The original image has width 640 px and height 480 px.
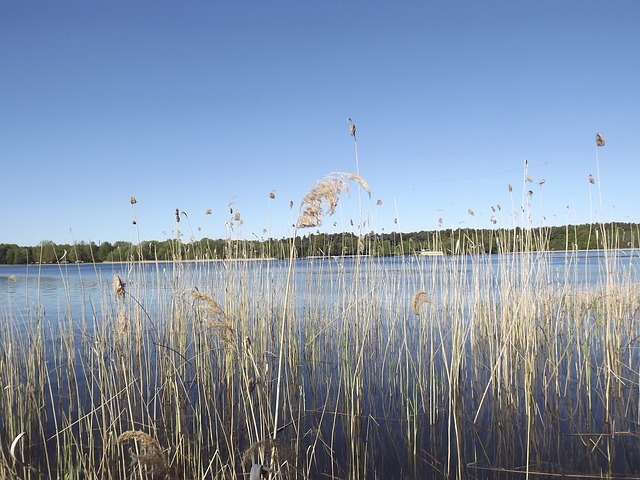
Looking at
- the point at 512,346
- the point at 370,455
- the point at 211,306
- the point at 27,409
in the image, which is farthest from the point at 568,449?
the point at 27,409

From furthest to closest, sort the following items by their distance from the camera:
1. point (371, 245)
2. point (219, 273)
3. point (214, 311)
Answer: point (371, 245) < point (219, 273) < point (214, 311)

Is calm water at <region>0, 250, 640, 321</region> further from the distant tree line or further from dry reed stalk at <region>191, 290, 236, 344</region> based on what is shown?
dry reed stalk at <region>191, 290, 236, 344</region>

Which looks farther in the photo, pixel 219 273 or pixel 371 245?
pixel 371 245

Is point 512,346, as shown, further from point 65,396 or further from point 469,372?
point 65,396

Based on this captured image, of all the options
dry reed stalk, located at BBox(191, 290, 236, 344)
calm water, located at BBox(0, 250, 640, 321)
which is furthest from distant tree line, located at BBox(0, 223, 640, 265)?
dry reed stalk, located at BBox(191, 290, 236, 344)

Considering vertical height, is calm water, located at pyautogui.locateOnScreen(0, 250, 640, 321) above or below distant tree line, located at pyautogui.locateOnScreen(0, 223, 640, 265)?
below

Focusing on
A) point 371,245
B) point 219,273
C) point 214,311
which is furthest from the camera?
point 371,245

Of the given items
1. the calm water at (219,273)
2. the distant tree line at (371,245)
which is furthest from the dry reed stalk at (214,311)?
the calm water at (219,273)

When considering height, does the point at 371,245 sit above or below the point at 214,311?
above

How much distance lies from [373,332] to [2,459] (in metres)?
4.46

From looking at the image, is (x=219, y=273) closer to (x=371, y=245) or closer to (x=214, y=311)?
(x=371, y=245)

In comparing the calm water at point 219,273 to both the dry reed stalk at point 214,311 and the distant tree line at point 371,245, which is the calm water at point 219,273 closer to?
the distant tree line at point 371,245

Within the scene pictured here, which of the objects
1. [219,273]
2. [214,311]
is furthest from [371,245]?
[214,311]

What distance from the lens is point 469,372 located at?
15.1 ft
